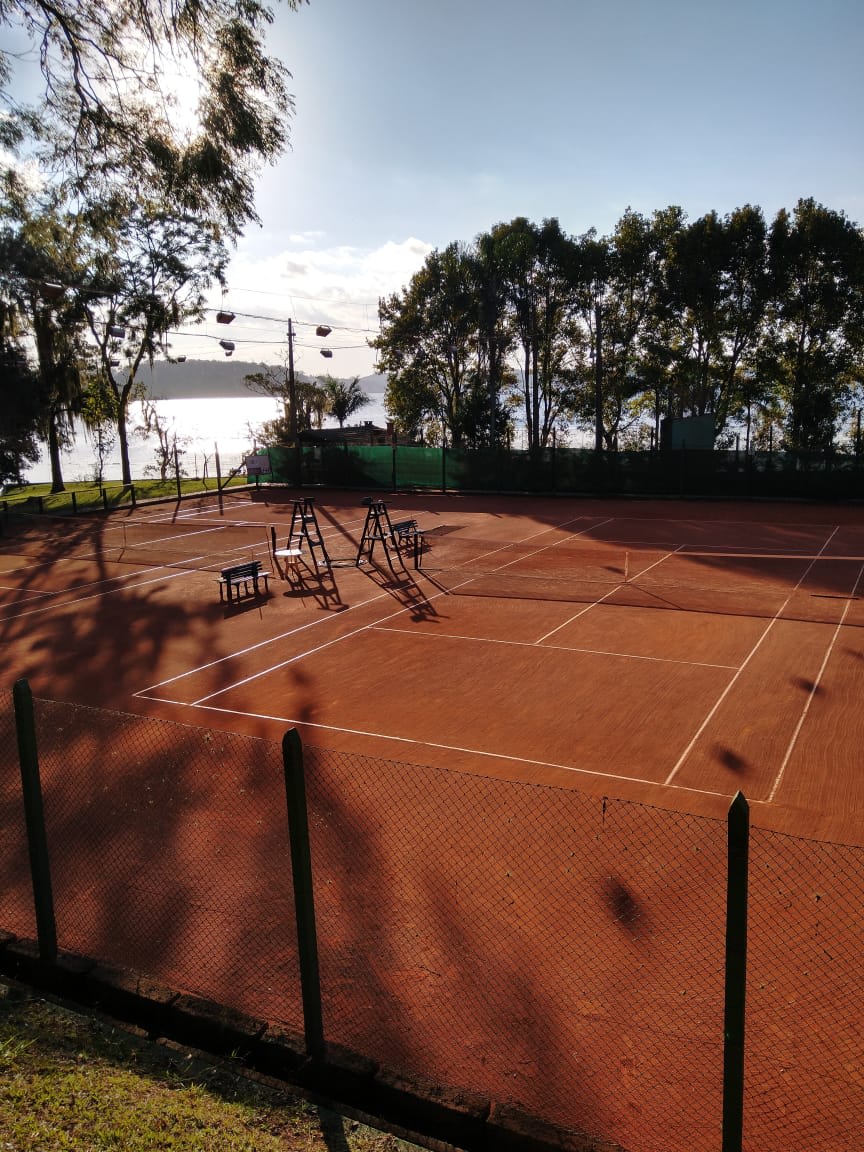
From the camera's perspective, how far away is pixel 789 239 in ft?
132

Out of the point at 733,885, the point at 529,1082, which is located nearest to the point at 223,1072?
the point at 529,1082

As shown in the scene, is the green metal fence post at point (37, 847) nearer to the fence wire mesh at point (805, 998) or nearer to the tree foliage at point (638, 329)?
the fence wire mesh at point (805, 998)

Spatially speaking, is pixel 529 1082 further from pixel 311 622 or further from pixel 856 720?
pixel 311 622

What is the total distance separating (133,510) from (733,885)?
115 feet

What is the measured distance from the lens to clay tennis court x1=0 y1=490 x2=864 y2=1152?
5453 millimetres

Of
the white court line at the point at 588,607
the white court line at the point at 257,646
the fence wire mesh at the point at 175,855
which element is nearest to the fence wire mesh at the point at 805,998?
the fence wire mesh at the point at 175,855

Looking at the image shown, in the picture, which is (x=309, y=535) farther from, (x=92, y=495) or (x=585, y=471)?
(x=92, y=495)

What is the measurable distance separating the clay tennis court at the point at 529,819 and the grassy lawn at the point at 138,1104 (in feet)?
2.81

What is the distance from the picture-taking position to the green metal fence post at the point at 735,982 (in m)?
4.01

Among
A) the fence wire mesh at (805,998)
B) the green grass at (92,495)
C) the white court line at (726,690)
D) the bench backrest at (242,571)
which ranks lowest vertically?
the fence wire mesh at (805,998)

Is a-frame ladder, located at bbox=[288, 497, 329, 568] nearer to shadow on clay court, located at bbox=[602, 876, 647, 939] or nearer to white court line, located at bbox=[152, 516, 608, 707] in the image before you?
white court line, located at bbox=[152, 516, 608, 707]

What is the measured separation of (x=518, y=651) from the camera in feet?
46.3

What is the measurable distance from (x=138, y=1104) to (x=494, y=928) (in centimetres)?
303

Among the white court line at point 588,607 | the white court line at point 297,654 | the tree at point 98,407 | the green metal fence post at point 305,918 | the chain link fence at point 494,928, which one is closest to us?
the green metal fence post at point 305,918
